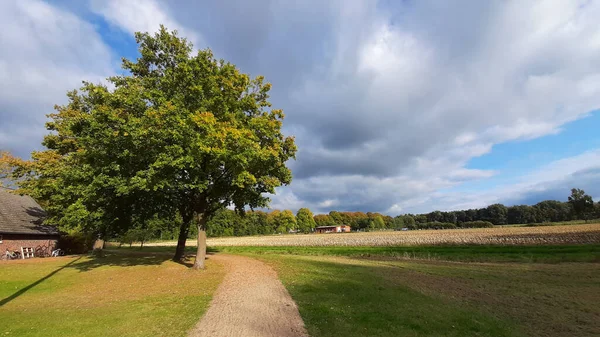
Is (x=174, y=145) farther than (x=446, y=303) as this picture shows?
Yes

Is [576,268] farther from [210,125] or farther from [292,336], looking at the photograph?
[210,125]

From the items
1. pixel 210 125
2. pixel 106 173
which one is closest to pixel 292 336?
pixel 210 125

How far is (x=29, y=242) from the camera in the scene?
1252 inches

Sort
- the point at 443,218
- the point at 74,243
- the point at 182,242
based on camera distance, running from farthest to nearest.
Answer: the point at 443,218
the point at 74,243
the point at 182,242

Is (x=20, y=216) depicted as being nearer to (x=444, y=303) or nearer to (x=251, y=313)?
(x=251, y=313)

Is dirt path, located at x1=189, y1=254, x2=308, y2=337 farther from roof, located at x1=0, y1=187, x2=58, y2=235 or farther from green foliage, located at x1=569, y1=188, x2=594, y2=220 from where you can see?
green foliage, located at x1=569, y1=188, x2=594, y2=220

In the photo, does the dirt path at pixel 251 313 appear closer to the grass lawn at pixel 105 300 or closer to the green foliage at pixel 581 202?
the grass lawn at pixel 105 300

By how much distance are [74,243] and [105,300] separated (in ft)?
104

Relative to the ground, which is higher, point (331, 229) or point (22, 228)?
point (331, 229)

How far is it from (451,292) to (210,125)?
1371cm

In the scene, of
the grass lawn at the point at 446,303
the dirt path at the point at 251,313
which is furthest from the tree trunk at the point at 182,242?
the dirt path at the point at 251,313

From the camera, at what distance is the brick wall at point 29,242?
29.2 m

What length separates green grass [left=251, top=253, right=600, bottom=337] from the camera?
8.59 m

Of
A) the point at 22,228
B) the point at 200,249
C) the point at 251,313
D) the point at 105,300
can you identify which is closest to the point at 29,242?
the point at 22,228
